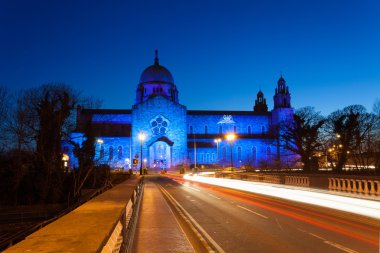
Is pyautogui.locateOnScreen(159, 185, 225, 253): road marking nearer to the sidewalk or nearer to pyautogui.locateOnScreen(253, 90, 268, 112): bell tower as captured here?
the sidewalk

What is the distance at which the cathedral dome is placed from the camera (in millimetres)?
98875

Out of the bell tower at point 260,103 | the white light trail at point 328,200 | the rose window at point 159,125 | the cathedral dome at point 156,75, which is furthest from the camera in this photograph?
the bell tower at point 260,103

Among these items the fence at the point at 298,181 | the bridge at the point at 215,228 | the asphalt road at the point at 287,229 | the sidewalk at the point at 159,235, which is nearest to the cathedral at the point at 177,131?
the fence at the point at 298,181

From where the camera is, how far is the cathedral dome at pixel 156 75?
98875mm

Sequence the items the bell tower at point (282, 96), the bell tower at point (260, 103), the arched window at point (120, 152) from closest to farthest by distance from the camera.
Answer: the arched window at point (120, 152), the bell tower at point (282, 96), the bell tower at point (260, 103)

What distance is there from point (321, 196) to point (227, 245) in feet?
36.6

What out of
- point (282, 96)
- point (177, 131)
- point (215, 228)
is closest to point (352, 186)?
point (215, 228)

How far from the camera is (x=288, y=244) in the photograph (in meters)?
9.57

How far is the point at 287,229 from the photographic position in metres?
11.8

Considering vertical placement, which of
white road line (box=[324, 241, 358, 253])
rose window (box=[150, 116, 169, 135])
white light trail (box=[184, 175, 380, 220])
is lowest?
white road line (box=[324, 241, 358, 253])

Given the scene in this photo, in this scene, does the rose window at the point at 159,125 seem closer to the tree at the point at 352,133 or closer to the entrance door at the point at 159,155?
the entrance door at the point at 159,155

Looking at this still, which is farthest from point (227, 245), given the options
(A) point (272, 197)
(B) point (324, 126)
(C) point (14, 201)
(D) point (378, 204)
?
(B) point (324, 126)

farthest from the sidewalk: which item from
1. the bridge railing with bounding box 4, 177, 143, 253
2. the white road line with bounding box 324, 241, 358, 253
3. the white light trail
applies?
the white light trail

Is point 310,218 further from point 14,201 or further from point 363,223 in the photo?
point 14,201
